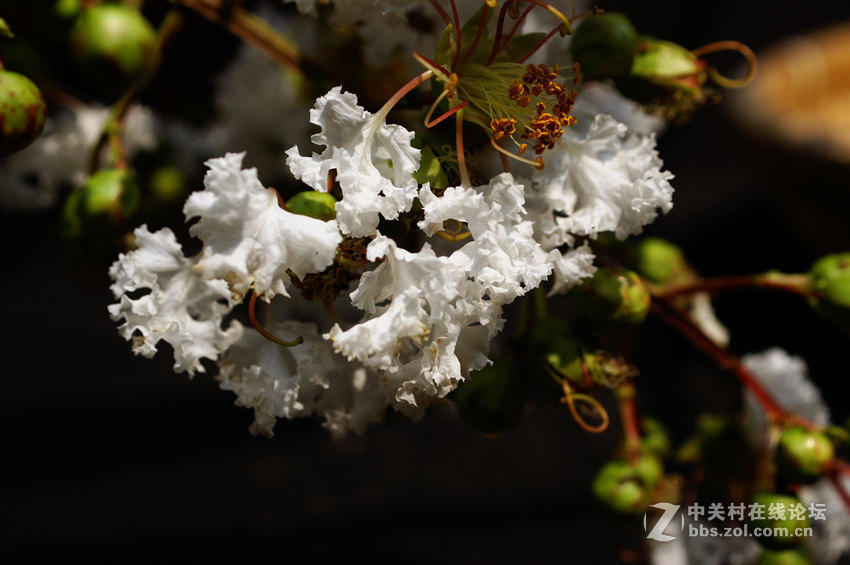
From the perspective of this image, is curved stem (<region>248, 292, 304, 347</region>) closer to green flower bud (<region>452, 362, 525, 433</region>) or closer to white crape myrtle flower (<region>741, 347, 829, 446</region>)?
green flower bud (<region>452, 362, 525, 433</region>)

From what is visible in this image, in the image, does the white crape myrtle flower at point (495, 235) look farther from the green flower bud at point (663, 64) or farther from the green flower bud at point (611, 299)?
the green flower bud at point (663, 64)

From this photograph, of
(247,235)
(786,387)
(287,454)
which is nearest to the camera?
(247,235)

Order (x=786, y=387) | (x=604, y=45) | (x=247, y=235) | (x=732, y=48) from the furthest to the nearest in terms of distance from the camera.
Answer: (x=786, y=387), (x=732, y=48), (x=604, y=45), (x=247, y=235)

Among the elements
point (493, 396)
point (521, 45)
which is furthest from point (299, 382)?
point (521, 45)

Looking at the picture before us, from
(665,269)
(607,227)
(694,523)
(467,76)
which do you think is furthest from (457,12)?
(694,523)

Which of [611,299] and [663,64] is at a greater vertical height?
[663,64]

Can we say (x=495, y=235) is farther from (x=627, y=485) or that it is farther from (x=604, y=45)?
(x=627, y=485)

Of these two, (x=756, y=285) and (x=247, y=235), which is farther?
(x=756, y=285)
